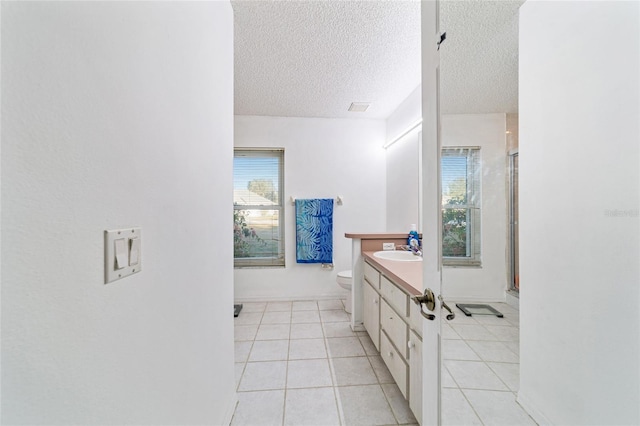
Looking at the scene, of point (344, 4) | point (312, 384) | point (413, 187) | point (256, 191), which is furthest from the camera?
point (256, 191)

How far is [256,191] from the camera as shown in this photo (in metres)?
3.55

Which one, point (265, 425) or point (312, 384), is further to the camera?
point (312, 384)

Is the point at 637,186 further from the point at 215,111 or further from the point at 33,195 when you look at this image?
the point at 215,111

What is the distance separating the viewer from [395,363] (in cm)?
161

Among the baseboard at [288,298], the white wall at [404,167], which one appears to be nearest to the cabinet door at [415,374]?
the white wall at [404,167]

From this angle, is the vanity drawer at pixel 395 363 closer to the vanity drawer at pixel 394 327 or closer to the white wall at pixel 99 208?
the vanity drawer at pixel 394 327

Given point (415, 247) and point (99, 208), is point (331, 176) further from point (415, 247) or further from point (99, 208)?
point (99, 208)

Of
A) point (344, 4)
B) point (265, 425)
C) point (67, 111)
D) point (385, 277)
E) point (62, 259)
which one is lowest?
point (265, 425)

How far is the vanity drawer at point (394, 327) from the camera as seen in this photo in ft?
4.84

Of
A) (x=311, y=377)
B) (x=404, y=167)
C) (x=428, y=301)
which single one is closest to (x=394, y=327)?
(x=311, y=377)

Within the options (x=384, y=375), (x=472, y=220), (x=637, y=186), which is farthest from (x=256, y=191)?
(x=637, y=186)

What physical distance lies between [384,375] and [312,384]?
20.8 inches

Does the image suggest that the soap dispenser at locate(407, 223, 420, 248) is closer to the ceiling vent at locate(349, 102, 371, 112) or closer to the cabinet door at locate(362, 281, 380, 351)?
the cabinet door at locate(362, 281, 380, 351)

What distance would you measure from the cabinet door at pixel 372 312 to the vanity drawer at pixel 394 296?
198 millimetres
